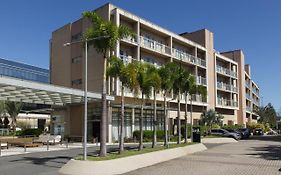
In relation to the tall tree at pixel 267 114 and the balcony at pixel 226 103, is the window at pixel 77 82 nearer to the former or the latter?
the balcony at pixel 226 103

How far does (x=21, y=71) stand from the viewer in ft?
305

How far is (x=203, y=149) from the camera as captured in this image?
30969mm

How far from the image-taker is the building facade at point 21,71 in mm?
87062

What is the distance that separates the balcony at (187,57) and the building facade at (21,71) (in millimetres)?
48830

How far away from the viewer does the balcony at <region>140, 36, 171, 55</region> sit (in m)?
43.0

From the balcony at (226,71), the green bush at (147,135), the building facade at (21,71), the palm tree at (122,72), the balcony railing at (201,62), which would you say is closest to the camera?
the palm tree at (122,72)

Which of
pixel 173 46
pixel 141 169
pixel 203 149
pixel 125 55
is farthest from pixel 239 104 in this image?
pixel 141 169

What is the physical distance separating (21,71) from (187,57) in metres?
54.5

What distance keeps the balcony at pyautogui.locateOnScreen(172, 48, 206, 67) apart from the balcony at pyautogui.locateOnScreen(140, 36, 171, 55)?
1584 mm

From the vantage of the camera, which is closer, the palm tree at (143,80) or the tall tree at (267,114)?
the palm tree at (143,80)

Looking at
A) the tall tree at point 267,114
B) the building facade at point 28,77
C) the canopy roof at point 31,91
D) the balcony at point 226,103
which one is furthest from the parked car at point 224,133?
the tall tree at point 267,114

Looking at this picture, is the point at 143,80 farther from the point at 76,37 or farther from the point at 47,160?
the point at 76,37

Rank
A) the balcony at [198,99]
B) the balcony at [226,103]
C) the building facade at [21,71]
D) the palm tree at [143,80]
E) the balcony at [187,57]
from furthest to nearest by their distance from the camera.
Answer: the building facade at [21,71]
the balcony at [226,103]
the balcony at [198,99]
the balcony at [187,57]
the palm tree at [143,80]

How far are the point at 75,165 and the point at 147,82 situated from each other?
9269mm
